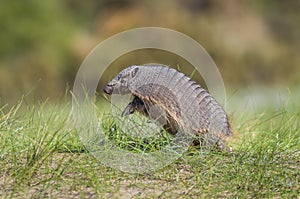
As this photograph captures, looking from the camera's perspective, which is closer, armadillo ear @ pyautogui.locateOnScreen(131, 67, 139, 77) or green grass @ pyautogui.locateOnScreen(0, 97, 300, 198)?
green grass @ pyautogui.locateOnScreen(0, 97, 300, 198)

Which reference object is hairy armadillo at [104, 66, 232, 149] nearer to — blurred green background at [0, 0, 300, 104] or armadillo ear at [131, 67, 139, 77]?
armadillo ear at [131, 67, 139, 77]

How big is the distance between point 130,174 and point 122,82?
33.9 inches

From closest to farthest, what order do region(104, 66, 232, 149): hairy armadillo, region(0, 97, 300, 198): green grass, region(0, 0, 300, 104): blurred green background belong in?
region(0, 97, 300, 198): green grass → region(104, 66, 232, 149): hairy armadillo → region(0, 0, 300, 104): blurred green background

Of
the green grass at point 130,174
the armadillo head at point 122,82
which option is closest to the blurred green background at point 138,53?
the armadillo head at point 122,82

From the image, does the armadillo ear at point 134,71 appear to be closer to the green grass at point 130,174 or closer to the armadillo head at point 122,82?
the armadillo head at point 122,82

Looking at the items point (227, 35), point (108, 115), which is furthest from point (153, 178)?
point (227, 35)

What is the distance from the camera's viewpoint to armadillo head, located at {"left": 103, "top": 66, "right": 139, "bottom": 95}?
491cm

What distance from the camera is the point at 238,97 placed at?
9.50m

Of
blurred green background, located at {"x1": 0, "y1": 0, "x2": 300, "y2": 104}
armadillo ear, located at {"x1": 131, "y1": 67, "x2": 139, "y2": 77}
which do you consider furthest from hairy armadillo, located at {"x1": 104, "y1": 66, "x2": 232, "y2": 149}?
blurred green background, located at {"x1": 0, "y1": 0, "x2": 300, "y2": 104}

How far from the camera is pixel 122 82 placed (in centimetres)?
496

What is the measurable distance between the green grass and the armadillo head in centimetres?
24

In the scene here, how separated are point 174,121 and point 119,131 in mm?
426

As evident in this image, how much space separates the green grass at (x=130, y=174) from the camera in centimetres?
412

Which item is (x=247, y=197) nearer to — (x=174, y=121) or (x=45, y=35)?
(x=174, y=121)
